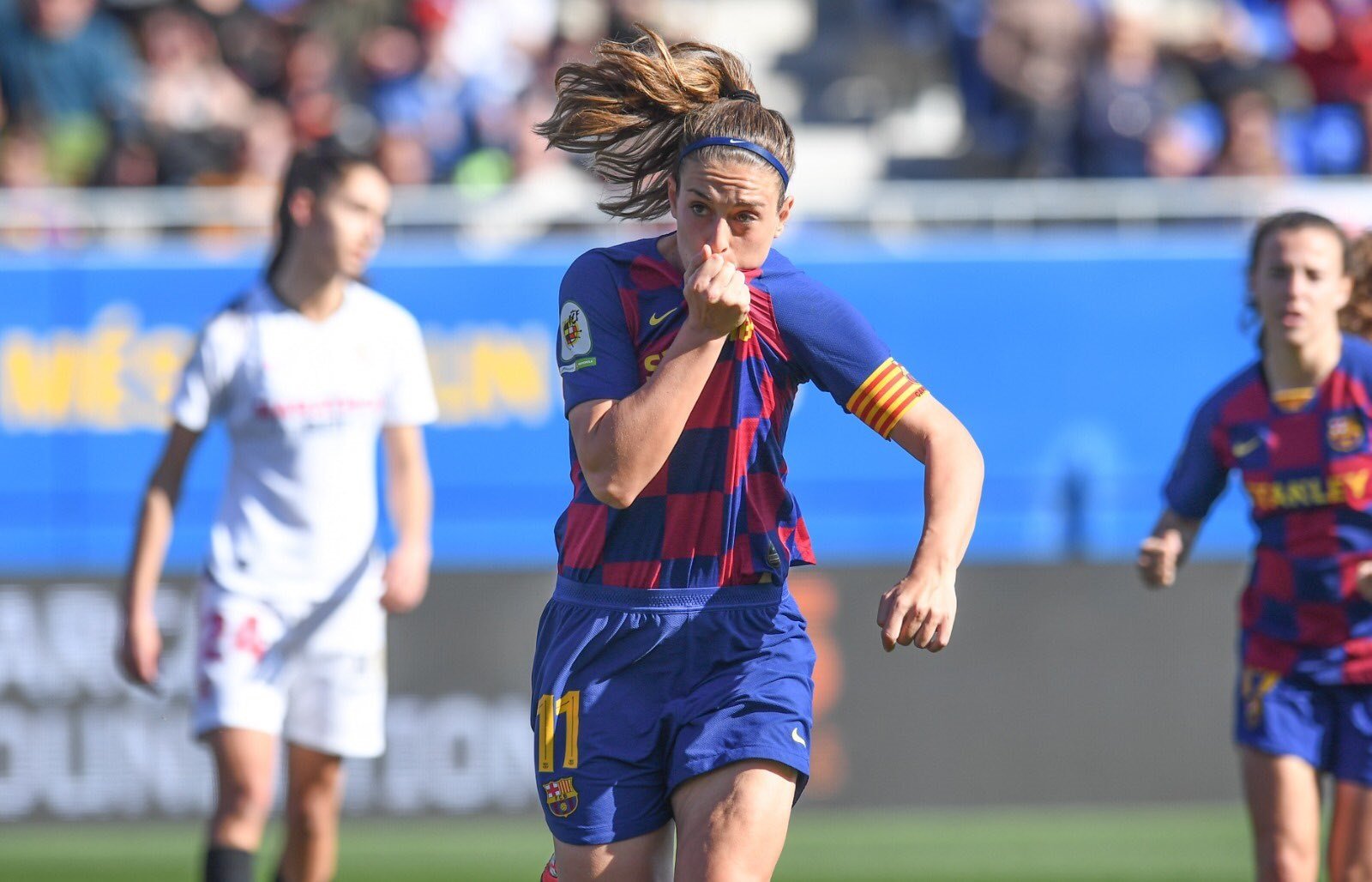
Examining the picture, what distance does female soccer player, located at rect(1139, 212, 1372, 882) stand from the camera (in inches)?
193

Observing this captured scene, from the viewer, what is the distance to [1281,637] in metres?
5.10

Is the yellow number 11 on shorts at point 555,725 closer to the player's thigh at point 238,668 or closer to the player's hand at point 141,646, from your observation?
the player's thigh at point 238,668

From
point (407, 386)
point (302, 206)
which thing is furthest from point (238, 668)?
point (302, 206)

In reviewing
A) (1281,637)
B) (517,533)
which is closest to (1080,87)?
(517,533)

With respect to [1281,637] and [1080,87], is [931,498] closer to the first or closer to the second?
[1281,637]

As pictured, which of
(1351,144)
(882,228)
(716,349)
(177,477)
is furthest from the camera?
(1351,144)

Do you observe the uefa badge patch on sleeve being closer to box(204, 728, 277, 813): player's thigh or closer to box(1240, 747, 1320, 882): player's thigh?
box(204, 728, 277, 813): player's thigh

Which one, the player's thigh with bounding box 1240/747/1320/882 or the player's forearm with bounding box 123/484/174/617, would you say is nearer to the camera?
the player's thigh with bounding box 1240/747/1320/882

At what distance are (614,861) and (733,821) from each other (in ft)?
0.94

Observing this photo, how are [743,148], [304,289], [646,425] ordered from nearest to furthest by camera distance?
[646,425] → [743,148] → [304,289]

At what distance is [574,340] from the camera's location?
3.71 m

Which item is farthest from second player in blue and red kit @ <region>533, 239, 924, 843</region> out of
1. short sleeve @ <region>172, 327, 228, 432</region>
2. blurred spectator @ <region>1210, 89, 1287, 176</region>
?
blurred spectator @ <region>1210, 89, 1287, 176</region>

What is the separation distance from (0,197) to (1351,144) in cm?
854

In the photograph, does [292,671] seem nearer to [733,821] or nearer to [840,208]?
[733,821]
